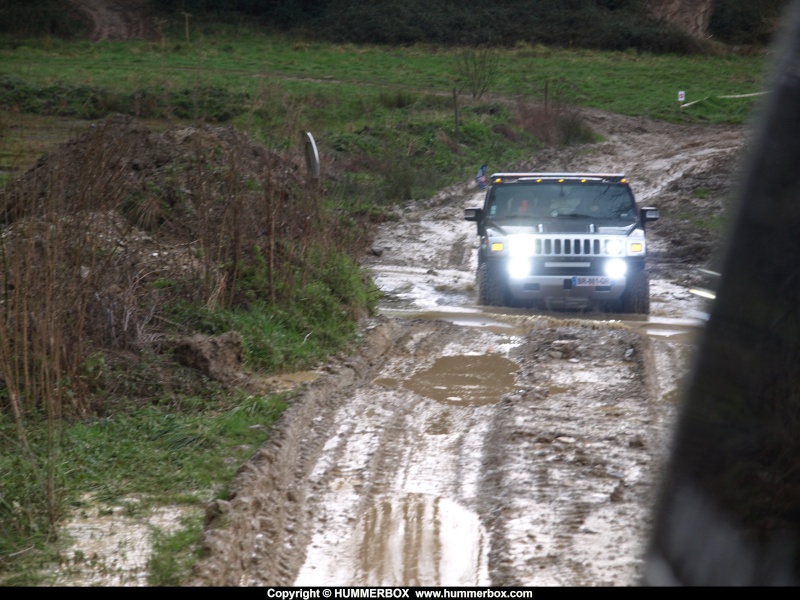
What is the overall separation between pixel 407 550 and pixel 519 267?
21.8 ft

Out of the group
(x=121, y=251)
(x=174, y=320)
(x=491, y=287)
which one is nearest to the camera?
(x=174, y=320)

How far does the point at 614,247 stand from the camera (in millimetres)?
11289

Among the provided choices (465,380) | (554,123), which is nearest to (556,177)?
(465,380)

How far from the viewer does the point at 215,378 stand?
769 cm

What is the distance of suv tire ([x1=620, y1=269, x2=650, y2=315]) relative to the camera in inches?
447

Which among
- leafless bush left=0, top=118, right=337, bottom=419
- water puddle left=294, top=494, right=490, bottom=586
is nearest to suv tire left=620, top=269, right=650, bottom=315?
leafless bush left=0, top=118, right=337, bottom=419

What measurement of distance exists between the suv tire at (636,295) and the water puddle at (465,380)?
9.02 ft

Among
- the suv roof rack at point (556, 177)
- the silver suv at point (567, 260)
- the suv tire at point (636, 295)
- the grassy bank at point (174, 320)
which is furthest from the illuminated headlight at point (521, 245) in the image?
the grassy bank at point (174, 320)

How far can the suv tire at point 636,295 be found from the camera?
1136 centimetres

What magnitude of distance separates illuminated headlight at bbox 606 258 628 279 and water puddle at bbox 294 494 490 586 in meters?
6.20

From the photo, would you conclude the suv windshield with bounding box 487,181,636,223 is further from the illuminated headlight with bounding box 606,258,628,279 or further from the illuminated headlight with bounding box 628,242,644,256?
the illuminated headlight with bounding box 606,258,628,279

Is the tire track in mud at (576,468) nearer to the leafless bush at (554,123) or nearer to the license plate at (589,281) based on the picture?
the license plate at (589,281)

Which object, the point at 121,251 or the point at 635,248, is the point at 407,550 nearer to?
the point at 121,251

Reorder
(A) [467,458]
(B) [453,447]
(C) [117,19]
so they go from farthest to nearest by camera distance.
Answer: (C) [117,19] < (B) [453,447] < (A) [467,458]
